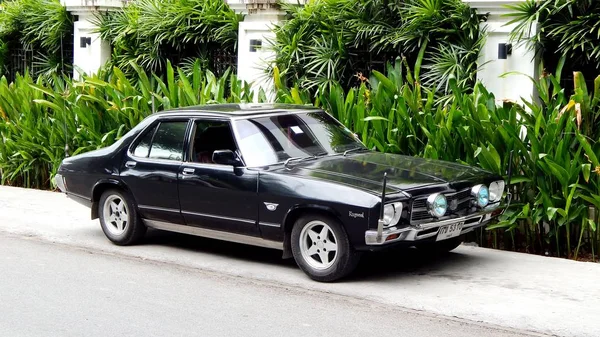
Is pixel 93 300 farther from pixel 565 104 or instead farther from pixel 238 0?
pixel 238 0

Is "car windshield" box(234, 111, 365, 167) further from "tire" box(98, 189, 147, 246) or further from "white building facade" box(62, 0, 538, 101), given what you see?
"white building facade" box(62, 0, 538, 101)

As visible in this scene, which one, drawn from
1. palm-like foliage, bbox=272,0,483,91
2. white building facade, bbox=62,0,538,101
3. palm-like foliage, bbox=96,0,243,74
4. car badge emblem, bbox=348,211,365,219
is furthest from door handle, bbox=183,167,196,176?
palm-like foliage, bbox=96,0,243,74

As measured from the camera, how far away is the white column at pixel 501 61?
39.2 ft

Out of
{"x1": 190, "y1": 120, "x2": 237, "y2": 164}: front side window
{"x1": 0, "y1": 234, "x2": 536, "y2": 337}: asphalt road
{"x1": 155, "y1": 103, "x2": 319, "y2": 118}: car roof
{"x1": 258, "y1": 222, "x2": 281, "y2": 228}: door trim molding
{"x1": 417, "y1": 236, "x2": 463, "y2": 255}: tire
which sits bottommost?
{"x1": 0, "y1": 234, "x2": 536, "y2": 337}: asphalt road

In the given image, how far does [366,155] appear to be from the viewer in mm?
9523

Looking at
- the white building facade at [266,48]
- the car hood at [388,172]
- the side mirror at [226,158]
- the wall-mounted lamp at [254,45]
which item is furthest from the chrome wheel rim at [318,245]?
the wall-mounted lamp at [254,45]

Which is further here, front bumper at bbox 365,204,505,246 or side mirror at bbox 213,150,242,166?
side mirror at bbox 213,150,242,166

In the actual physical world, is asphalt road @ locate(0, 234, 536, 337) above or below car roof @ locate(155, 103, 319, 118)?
below

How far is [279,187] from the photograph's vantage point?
8578 mm

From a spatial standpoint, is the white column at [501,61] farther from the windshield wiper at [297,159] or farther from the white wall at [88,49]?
the white wall at [88,49]

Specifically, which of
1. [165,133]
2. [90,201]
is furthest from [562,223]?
[90,201]

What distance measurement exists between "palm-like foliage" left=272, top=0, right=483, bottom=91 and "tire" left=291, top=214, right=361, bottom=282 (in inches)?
173

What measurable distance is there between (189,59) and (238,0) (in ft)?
5.00

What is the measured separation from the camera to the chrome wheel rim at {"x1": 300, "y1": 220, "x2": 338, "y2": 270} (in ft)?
27.3
